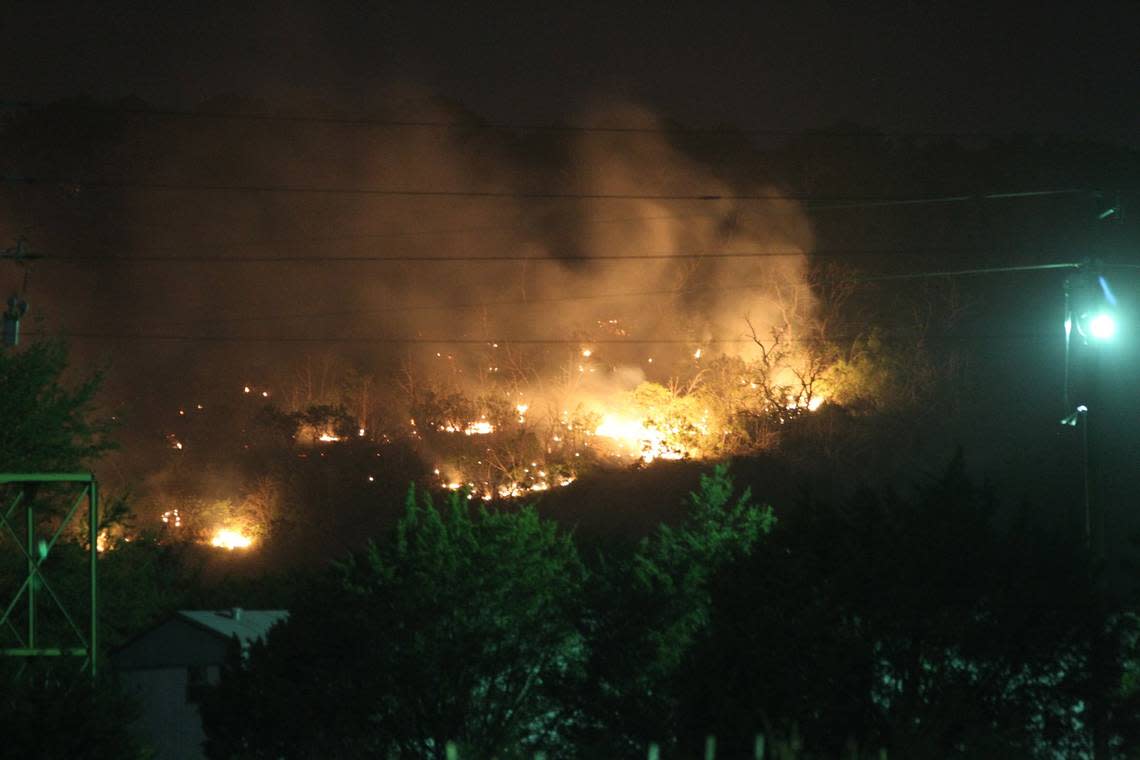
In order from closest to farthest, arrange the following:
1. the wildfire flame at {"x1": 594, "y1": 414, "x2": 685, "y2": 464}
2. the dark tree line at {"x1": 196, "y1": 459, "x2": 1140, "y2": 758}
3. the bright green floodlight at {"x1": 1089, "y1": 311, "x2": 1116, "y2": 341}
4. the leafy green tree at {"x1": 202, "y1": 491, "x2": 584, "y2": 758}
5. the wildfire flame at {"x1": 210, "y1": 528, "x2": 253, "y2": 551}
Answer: the dark tree line at {"x1": 196, "y1": 459, "x2": 1140, "y2": 758} < the bright green floodlight at {"x1": 1089, "y1": 311, "x2": 1116, "y2": 341} < the leafy green tree at {"x1": 202, "y1": 491, "x2": 584, "y2": 758} < the wildfire flame at {"x1": 594, "y1": 414, "x2": 685, "y2": 464} < the wildfire flame at {"x1": 210, "y1": 528, "x2": 253, "y2": 551}

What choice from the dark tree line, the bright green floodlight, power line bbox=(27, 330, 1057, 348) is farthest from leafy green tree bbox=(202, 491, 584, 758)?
power line bbox=(27, 330, 1057, 348)

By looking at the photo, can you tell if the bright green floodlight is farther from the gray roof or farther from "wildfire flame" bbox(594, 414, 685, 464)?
"wildfire flame" bbox(594, 414, 685, 464)

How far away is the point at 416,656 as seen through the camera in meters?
18.8

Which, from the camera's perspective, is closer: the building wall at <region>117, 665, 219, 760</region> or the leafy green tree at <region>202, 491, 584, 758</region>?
the leafy green tree at <region>202, 491, 584, 758</region>

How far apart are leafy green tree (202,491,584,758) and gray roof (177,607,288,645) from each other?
6556 millimetres

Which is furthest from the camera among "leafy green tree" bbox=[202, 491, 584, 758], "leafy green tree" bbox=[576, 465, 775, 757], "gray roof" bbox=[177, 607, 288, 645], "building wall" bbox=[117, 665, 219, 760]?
"gray roof" bbox=[177, 607, 288, 645]

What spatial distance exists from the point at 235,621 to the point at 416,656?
449 inches

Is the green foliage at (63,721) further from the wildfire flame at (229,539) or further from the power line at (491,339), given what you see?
the wildfire flame at (229,539)

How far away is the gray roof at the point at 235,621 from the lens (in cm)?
2692

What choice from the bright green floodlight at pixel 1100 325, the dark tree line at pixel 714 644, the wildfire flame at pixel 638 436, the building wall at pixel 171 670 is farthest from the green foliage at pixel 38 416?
the wildfire flame at pixel 638 436

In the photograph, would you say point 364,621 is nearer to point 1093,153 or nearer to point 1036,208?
point 1036,208

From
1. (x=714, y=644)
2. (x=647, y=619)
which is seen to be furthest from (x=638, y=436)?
(x=714, y=644)

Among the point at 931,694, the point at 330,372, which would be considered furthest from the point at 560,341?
the point at 931,694

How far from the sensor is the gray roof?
88.3ft
